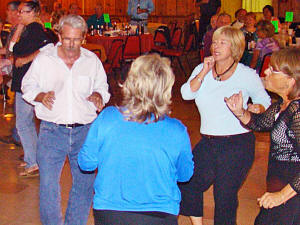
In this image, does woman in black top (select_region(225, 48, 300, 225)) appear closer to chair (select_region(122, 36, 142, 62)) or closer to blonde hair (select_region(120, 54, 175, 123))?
blonde hair (select_region(120, 54, 175, 123))

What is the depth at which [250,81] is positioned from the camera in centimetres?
307

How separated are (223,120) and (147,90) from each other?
116cm

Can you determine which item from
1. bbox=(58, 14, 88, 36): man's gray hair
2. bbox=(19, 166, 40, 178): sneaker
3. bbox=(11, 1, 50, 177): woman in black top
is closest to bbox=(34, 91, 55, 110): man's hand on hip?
bbox=(58, 14, 88, 36): man's gray hair

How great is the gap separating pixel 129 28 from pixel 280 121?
8.38 m

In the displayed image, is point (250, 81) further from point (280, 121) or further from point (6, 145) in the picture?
point (6, 145)

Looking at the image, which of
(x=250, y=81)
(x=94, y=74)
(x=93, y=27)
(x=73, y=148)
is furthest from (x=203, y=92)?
(x=93, y=27)

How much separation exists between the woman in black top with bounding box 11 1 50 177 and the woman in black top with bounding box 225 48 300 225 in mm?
2494

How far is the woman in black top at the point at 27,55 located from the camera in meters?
4.27

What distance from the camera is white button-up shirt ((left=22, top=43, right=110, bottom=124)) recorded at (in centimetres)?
298

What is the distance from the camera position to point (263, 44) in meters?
7.24

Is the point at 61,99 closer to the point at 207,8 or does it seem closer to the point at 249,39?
the point at 249,39

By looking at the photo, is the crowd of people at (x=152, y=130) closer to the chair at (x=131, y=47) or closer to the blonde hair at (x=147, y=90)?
the blonde hair at (x=147, y=90)

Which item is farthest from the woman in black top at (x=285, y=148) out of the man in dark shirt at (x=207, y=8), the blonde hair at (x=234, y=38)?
the man in dark shirt at (x=207, y=8)

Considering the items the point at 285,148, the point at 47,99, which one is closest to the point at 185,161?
the point at 285,148
